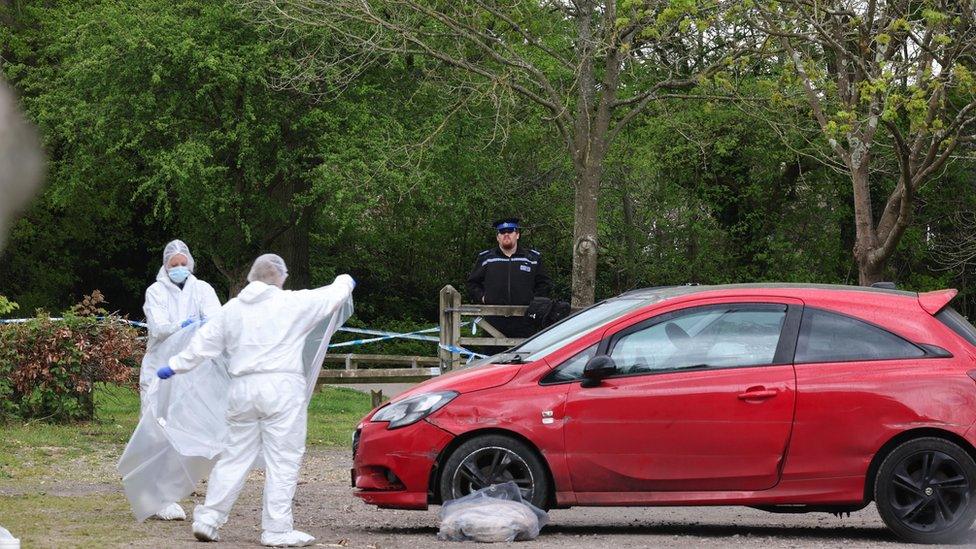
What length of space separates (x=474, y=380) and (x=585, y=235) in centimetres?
1265

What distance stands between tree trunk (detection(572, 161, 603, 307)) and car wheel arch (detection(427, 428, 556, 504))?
41.0ft

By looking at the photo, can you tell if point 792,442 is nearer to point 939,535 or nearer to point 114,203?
point 939,535

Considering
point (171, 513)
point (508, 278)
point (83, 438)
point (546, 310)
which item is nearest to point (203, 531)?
point (171, 513)

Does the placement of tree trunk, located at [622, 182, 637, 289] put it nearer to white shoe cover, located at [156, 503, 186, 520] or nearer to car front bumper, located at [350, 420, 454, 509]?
white shoe cover, located at [156, 503, 186, 520]

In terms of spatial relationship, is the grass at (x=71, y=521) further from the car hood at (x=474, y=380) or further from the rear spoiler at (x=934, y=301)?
the rear spoiler at (x=934, y=301)

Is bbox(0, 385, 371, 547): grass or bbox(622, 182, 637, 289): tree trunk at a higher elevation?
bbox(622, 182, 637, 289): tree trunk

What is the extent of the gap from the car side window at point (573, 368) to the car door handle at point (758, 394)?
3.10 ft

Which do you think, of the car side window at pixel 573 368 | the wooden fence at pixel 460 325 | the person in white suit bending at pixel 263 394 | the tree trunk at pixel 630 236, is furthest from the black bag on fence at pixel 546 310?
the tree trunk at pixel 630 236

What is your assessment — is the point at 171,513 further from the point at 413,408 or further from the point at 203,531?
the point at 413,408

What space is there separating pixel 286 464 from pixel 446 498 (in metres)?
1.06

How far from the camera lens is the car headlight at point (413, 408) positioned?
8.88 meters

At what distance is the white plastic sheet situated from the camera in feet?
29.8

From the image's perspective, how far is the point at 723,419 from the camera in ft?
28.6

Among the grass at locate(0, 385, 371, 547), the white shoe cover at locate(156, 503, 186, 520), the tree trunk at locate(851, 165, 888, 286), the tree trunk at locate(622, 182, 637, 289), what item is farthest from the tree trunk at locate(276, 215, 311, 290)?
the white shoe cover at locate(156, 503, 186, 520)
